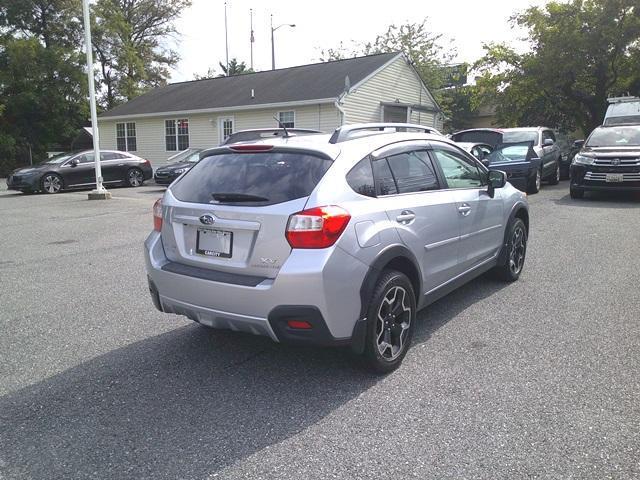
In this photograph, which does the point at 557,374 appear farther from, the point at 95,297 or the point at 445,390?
the point at 95,297

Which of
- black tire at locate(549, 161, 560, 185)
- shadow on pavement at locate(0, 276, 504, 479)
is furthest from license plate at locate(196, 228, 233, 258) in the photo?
black tire at locate(549, 161, 560, 185)

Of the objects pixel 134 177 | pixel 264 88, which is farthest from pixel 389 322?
pixel 264 88

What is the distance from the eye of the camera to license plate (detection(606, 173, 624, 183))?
11918 millimetres

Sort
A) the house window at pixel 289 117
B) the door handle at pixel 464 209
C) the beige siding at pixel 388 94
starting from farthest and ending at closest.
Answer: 1. the house window at pixel 289 117
2. the beige siding at pixel 388 94
3. the door handle at pixel 464 209

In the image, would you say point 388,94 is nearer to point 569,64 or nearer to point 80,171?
point 569,64

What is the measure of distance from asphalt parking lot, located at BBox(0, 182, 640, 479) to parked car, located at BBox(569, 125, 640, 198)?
7.05 m

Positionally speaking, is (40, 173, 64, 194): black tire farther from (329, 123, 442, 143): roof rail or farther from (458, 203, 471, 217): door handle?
(458, 203, 471, 217): door handle

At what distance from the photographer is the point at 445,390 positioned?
3445mm

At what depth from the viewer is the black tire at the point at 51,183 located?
17297mm

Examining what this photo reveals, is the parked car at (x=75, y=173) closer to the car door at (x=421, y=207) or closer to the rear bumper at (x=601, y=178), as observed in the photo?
the rear bumper at (x=601, y=178)

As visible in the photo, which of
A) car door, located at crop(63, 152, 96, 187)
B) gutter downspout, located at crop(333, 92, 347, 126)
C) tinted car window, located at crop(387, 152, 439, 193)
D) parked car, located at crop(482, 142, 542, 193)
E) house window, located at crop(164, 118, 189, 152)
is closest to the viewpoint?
tinted car window, located at crop(387, 152, 439, 193)

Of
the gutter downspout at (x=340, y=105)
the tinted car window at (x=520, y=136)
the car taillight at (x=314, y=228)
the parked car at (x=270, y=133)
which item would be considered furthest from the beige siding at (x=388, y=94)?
the car taillight at (x=314, y=228)

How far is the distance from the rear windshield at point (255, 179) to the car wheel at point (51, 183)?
1558 centimetres

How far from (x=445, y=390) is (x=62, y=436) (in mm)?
2331
